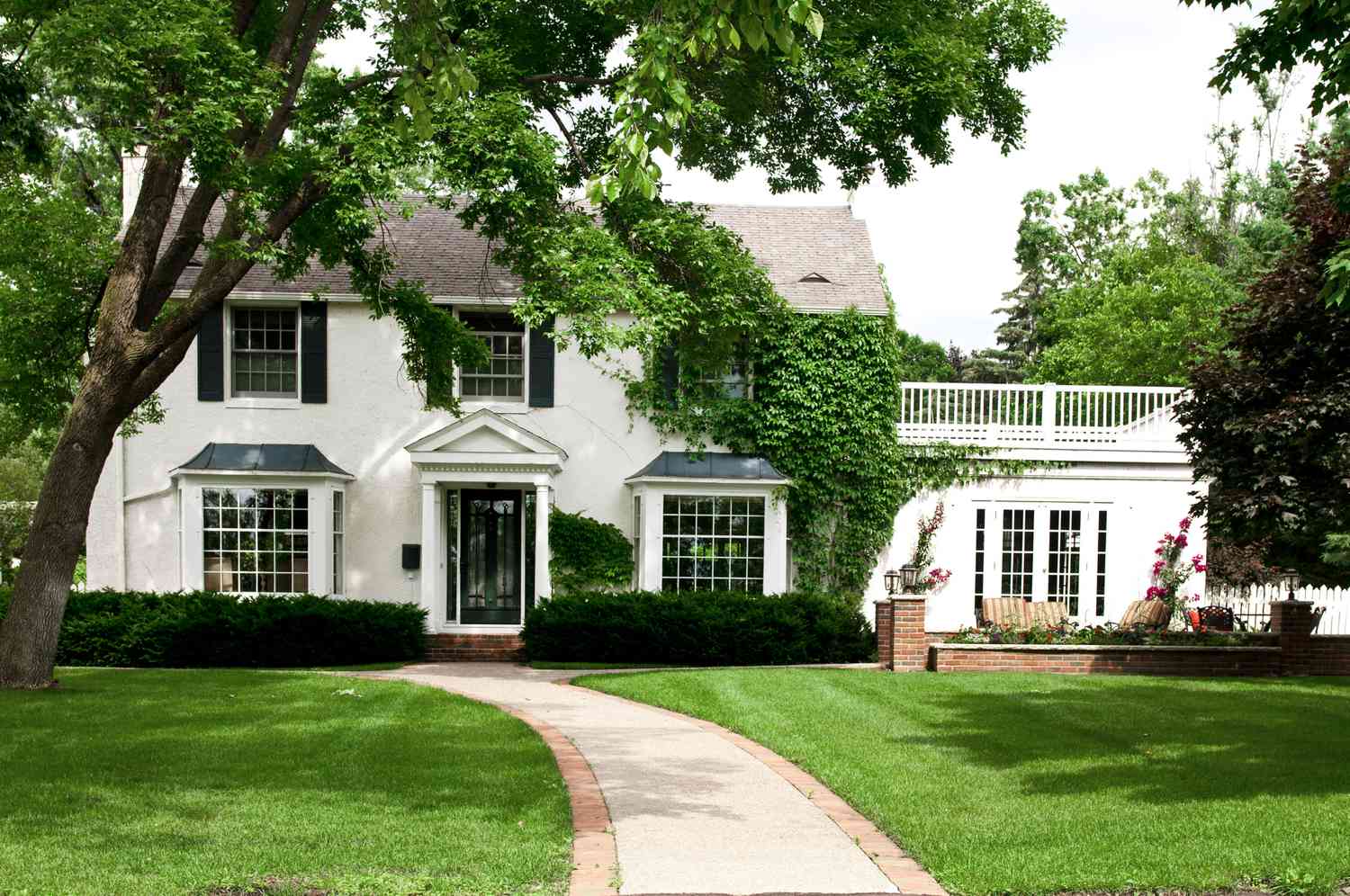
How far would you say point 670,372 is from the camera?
2059 centimetres

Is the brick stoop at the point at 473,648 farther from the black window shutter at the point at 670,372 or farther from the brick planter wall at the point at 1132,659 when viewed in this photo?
the brick planter wall at the point at 1132,659

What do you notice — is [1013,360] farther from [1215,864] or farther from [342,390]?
[1215,864]

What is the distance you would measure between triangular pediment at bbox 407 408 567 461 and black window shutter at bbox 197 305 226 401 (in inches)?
133

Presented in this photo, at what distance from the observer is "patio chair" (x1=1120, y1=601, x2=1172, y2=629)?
768 inches

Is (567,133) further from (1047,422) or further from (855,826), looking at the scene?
(855,826)

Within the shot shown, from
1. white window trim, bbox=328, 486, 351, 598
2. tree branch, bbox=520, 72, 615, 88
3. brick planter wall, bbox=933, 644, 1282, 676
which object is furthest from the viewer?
white window trim, bbox=328, 486, 351, 598

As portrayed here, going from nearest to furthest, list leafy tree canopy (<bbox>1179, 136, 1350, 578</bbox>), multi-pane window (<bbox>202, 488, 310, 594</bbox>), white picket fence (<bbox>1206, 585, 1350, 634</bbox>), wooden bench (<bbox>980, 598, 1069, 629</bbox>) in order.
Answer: leafy tree canopy (<bbox>1179, 136, 1350, 578</bbox>), wooden bench (<bbox>980, 598, 1069, 629</bbox>), multi-pane window (<bbox>202, 488, 310, 594</bbox>), white picket fence (<bbox>1206, 585, 1350, 634</bbox>)

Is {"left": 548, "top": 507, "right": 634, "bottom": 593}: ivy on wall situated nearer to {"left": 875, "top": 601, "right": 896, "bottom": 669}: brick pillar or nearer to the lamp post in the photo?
the lamp post

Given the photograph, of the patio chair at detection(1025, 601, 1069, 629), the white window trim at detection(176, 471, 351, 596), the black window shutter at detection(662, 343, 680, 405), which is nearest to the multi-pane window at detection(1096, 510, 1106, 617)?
the patio chair at detection(1025, 601, 1069, 629)

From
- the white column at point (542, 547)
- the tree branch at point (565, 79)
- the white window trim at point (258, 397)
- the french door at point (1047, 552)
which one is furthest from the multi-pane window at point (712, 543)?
the tree branch at point (565, 79)

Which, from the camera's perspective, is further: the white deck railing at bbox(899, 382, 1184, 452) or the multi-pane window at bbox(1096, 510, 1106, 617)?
the multi-pane window at bbox(1096, 510, 1106, 617)

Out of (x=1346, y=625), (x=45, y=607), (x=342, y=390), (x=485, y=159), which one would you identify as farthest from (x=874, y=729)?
(x=1346, y=625)

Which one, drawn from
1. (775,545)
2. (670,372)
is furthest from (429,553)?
(775,545)

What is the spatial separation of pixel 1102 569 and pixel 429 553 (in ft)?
36.9
